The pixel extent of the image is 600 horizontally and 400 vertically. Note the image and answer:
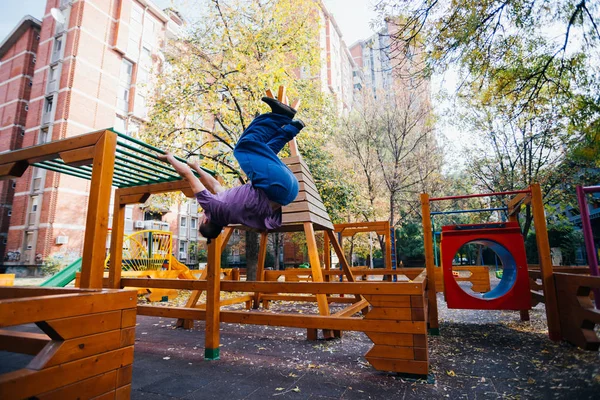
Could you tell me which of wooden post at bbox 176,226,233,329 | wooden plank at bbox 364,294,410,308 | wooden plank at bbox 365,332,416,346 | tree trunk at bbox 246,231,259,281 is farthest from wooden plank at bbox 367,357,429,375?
tree trunk at bbox 246,231,259,281

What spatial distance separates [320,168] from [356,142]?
11.1 feet

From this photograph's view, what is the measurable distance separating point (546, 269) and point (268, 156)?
4.39 m

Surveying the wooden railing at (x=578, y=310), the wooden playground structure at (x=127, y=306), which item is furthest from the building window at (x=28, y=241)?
the wooden railing at (x=578, y=310)

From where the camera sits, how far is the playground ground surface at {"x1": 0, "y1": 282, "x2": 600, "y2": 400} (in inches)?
109

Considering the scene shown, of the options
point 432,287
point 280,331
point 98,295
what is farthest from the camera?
point 280,331

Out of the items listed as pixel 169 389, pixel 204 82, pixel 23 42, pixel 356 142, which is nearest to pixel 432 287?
pixel 169 389

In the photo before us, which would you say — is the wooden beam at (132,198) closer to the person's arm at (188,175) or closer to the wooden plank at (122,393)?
the person's arm at (188,175)

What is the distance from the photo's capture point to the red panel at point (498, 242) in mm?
4621

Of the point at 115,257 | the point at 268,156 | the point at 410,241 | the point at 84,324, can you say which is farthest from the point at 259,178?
the point at 410,241

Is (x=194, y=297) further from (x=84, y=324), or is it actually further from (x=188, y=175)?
(x=84, y=324)

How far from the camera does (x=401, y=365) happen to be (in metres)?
3.14

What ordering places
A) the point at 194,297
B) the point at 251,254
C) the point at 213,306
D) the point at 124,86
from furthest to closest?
the point at 124,86 < the point at 251,254 < the point at 194,297 < the point at 213,306

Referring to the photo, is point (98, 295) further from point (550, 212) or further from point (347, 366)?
point (550, 212)

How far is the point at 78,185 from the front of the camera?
69.9 feet
